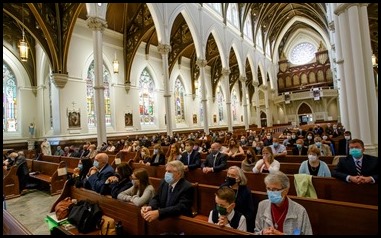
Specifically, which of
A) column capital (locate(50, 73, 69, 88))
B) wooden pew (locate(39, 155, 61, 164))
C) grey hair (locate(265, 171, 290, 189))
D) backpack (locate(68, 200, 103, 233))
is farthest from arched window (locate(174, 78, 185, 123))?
grey hair (locate(265, 171, 290, 189))

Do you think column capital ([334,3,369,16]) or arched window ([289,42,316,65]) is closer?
column capital ([334,3,369,16])

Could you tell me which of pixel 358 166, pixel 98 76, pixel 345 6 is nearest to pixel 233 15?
pixel 98 76

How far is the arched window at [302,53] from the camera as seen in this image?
38562mm

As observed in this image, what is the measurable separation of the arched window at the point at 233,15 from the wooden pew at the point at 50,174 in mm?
20298

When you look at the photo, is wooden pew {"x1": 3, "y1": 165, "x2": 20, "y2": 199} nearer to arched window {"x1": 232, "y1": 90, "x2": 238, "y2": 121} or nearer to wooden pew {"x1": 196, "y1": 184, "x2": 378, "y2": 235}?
wooden pew {"x1": 196, "y1": 184, "x2": 378, "y2": 235}

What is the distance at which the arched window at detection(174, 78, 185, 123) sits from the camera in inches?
941

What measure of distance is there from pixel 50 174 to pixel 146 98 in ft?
41.7

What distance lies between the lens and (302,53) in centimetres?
3925

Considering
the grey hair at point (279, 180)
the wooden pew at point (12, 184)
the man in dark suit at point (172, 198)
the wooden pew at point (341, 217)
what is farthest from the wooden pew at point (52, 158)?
the wooden pew at point (341, 217)

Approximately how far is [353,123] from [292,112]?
30953 mm

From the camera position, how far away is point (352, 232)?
103 inches

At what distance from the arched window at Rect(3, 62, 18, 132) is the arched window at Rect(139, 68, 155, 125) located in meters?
8.35

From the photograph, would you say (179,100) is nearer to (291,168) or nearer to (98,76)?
(98,76)

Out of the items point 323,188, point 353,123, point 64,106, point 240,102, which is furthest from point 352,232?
point 240,102
